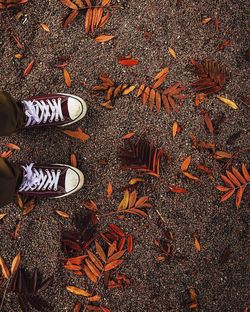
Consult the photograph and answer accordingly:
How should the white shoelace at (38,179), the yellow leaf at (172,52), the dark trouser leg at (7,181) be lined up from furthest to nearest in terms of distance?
the yellow leaf at (172,52)
the white shoelace at (38,179)
the dark trouser leg at (7,181)

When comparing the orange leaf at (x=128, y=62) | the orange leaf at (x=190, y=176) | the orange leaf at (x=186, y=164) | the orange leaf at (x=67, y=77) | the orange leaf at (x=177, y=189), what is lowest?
the orange leaf at (x=177, y=189)

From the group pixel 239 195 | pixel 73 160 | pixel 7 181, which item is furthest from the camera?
pixel 73 160

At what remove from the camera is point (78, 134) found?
2.44m

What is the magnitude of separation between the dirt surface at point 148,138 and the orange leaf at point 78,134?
3 centimetres

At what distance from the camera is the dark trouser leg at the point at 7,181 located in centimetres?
202

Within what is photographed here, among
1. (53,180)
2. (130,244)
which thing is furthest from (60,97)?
(130,244)

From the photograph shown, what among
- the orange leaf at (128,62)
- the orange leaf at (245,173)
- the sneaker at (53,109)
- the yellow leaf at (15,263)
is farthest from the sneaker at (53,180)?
the orange leaf at (245,173)

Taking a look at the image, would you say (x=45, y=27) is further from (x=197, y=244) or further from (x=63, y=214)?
(x=197, y=244)

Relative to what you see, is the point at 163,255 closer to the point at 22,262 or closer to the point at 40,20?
the point at 22,262

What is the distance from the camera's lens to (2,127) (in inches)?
83.0

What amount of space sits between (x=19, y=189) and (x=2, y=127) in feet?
1.28

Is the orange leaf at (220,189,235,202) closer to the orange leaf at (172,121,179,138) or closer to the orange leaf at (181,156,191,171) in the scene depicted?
the orange leaf at (181,156,191,171)

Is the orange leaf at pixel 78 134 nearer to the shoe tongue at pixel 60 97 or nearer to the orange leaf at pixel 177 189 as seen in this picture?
the shoe tongue at pixel 60 97

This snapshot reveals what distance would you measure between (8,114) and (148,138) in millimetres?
781
